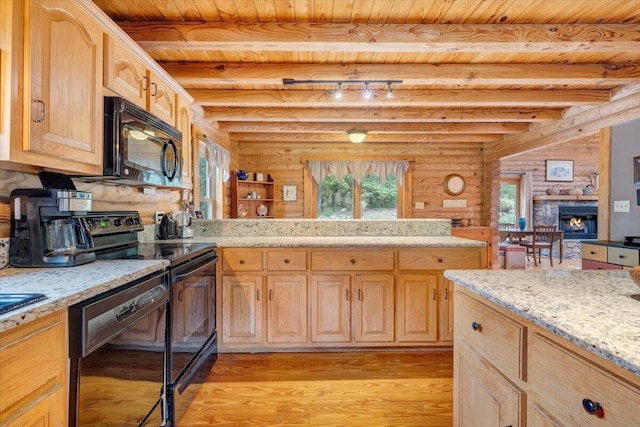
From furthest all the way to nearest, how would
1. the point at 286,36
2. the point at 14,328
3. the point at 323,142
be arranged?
the point at 323,142, the point at 286,36, the point at 14,328

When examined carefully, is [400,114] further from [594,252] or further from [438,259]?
[594,252]

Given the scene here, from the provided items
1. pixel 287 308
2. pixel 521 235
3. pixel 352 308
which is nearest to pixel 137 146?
pixel 287 308

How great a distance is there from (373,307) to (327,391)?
703mm

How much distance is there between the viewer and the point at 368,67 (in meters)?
2.84

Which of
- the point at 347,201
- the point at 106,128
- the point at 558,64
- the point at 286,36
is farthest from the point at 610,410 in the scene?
the point at 347,201

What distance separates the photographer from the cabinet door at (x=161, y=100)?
2023 mm

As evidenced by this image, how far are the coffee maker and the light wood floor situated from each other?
3.58 feet

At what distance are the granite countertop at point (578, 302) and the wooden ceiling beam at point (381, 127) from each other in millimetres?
3649

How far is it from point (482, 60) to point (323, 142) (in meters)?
3.53

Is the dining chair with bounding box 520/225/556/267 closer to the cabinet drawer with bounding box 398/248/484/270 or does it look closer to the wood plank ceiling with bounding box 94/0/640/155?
the wood plank ceiling with bounding box 94/0/640/155

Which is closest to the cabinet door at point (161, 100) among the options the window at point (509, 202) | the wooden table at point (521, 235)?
the wooden table at point (521, 235)

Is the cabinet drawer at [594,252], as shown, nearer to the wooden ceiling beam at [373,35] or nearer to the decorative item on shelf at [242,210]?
the wooden ceiling beam at [373,35]

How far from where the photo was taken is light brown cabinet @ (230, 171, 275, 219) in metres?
5.17

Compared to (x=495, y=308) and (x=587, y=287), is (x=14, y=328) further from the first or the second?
(x=587, y=287)
